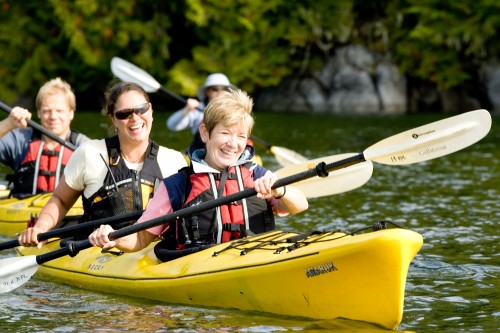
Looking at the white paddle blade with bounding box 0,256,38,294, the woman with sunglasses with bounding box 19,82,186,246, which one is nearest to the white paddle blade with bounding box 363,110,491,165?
the woman with sunglasses with bounding box 19,82,186,246

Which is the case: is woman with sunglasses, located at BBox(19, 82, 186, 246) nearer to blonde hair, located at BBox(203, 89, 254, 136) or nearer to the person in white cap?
blonde hair, located at BBox(203, 89, 254, 136)

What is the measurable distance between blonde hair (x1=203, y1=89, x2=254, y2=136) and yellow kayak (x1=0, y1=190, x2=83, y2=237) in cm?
309

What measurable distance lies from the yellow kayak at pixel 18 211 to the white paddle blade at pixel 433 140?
3639mm

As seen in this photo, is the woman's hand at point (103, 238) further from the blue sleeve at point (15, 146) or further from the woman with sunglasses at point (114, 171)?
the blue sleeve at point (15, 146)

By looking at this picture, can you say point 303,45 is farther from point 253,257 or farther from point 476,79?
point 253,257

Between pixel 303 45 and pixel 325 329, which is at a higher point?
pixel 303 45

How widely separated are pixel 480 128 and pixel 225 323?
1.67m

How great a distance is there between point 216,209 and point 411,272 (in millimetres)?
1735

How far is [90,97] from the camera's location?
31.7 meters

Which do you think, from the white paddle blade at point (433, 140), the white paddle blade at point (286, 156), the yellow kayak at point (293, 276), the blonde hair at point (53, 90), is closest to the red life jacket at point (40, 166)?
the blonde hair at point (53, 90)

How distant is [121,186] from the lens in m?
6.80

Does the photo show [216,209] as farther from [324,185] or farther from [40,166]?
[40,166]

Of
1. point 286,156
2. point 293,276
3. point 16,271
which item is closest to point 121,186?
point 16,271

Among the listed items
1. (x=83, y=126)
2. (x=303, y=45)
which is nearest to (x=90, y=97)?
(x=303, y=45)
